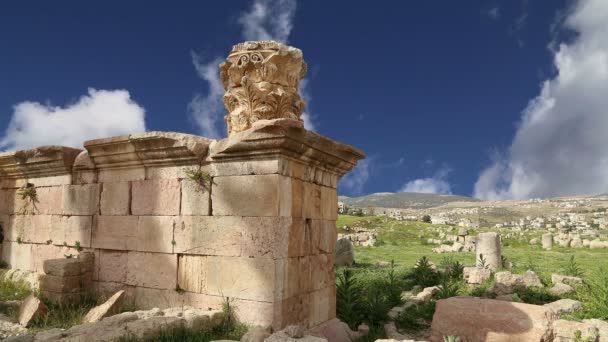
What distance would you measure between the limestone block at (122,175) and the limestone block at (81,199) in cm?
20

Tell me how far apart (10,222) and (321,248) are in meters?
5.77

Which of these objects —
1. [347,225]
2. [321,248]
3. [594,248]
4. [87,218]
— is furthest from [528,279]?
[347,225]

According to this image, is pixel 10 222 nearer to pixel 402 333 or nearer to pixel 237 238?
pixel 237 238

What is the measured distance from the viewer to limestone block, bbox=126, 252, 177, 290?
5.49 meters

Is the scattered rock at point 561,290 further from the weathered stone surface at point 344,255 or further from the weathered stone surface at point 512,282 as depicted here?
the weathered stone surface at point 344,255

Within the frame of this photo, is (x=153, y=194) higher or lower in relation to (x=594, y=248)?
higher

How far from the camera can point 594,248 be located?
72.8ft

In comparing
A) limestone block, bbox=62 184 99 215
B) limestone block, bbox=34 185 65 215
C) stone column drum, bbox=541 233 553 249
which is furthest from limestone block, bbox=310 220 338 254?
stone column drum, bbox=541 233 553 249

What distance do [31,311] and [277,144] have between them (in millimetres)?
3629

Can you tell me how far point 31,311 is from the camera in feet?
17.3

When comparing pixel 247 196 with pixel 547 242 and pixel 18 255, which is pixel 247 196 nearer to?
pixel 18 255

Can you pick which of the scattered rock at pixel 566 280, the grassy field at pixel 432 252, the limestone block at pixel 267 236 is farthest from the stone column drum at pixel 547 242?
the limestone block at pixel 267 236

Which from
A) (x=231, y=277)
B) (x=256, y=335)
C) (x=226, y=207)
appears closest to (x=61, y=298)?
(x=231, y=277)

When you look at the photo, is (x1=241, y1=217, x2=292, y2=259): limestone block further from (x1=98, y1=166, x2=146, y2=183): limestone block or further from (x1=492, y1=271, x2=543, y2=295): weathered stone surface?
(x1=492, y1=271, x2=543, y2=295): weathered stone surface
